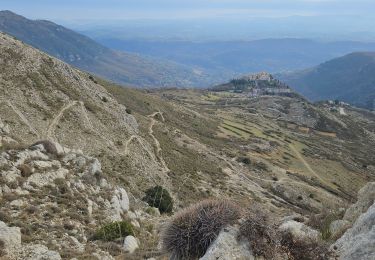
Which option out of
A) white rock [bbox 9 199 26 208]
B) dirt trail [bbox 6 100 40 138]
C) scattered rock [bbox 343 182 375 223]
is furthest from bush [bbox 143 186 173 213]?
scattered rock [bbox 343 182 375 223]

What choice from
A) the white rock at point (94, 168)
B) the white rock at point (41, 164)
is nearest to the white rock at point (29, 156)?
the white rock at point (41, 164)

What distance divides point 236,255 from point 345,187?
342 ft

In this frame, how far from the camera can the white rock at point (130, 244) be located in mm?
19530

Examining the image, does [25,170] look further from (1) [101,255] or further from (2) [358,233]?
(2) [358,233]

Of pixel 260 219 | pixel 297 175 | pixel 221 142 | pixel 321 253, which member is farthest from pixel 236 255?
pixel 221 142

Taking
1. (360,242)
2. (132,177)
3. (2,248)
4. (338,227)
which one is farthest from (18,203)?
(132,177)

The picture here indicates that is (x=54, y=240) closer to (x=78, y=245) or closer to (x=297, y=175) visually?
(x=78, y=245)

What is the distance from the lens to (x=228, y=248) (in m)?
11.8

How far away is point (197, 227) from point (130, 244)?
26.7 feet

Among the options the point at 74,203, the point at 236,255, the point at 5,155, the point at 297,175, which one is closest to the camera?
the point at 236,255

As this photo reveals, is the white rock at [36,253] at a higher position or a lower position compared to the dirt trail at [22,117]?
higher

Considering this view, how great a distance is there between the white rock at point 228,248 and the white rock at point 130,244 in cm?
826

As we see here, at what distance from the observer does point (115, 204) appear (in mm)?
30312

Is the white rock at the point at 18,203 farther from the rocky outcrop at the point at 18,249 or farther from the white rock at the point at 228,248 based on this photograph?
the white rock at the point at 228,248
